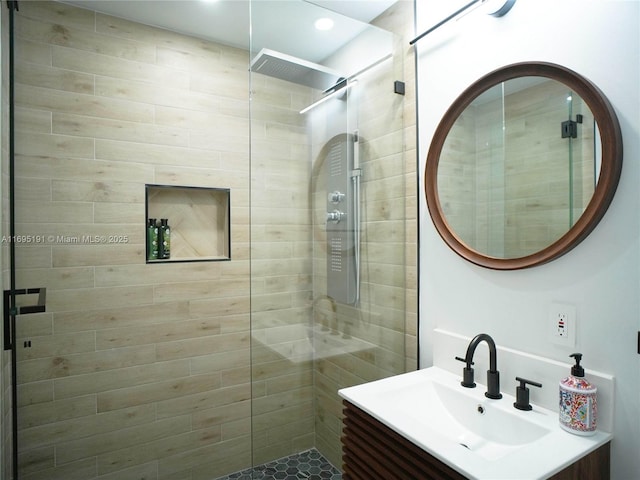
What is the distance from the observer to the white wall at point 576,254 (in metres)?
1.10

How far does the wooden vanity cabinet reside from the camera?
3.39 feet

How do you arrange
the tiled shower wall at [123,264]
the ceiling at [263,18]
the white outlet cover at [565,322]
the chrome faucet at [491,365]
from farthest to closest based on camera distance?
the tiled shower wall at [123,264] → the ceiling at [263,18] → the chrome faucet at [491,365] → the white outlet cover at [565,322]

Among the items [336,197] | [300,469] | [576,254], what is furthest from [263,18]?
[300,469]

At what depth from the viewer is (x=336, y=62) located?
5.56 ft

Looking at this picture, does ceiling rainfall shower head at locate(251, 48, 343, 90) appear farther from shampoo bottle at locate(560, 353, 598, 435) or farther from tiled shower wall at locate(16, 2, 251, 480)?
shampoo bottle at locate(560, 353, 598, 435)

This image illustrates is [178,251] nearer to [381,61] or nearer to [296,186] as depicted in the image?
[296,186]

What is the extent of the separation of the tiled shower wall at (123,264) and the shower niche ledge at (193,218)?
0.23ft

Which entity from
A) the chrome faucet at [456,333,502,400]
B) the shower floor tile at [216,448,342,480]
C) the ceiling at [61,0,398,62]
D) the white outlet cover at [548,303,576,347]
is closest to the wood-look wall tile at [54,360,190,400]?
the shower floor tile at [216,448,342,480]

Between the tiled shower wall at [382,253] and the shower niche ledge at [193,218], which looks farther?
the shower niche ledge at [193,218]

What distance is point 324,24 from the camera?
1670mm

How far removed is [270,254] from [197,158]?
1073mm

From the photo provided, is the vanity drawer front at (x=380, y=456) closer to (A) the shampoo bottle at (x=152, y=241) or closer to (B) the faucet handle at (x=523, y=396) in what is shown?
(B) the faucet handle at (x=523, y=396)

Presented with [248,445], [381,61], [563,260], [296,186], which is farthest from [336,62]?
[248,445]

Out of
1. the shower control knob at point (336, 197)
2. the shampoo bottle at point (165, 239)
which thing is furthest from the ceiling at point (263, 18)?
the shampoo bottle at point (165, 239)
